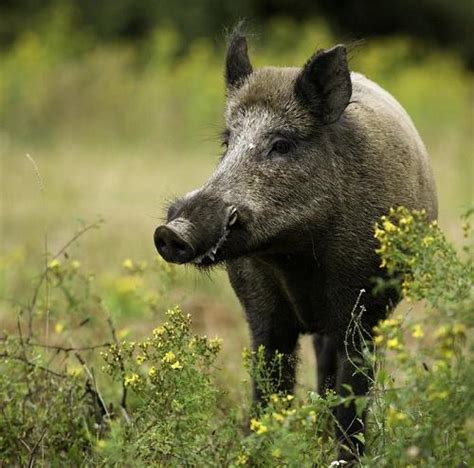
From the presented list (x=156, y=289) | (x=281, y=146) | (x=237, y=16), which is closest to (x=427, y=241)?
(x=281, y=146)

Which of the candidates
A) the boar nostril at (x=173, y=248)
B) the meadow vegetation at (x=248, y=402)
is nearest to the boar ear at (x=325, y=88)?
the meadow vegetation at (x=248, y=402)

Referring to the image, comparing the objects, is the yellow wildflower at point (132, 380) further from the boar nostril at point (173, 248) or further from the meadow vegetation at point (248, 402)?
the boar nostril at point (173, 248)

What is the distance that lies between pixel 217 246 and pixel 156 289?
3642mm

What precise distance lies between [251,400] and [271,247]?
768mm

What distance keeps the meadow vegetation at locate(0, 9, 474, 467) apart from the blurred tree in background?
3.90 feet

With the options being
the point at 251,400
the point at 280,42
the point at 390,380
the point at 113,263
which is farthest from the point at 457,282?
the point at 280,42

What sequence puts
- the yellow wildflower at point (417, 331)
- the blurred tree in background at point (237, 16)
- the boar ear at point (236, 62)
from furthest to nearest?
the blurred tree in background at point (237, 16), the boar ear at point (236, 62), the yellow wildflower at point (417, 331)

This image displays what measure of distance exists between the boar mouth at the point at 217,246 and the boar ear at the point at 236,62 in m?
0.93

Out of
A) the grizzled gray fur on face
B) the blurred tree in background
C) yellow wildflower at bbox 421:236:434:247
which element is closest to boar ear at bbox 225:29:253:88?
the grizzled gray fur on face

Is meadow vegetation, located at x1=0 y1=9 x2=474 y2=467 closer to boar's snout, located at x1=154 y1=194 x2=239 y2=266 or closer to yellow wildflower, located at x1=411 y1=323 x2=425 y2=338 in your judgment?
yellow wildflower, located at x1=411 y1=323 x2=425 y2=338

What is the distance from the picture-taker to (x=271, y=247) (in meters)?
5.03

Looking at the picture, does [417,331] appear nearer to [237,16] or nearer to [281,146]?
[281,146]

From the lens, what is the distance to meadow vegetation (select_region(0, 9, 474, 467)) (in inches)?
145

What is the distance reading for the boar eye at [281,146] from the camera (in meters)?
5.13
